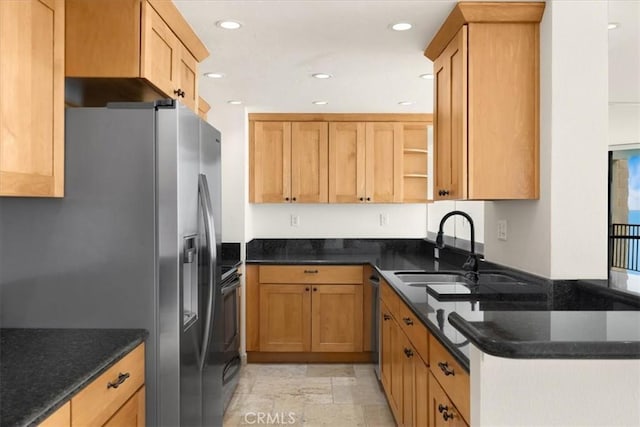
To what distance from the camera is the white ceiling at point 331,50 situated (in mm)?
2328

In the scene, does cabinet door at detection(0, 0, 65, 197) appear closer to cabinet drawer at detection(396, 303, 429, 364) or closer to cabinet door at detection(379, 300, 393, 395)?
cabinet drawer at detection(396, 303, 429, 364)

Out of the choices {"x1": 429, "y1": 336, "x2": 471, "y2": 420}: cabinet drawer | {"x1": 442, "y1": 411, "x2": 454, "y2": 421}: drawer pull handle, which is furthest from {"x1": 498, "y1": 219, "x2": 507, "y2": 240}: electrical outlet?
{"x1": 442, "y1": 411, "x2": 454, "y2": 421}: drawer pull handle

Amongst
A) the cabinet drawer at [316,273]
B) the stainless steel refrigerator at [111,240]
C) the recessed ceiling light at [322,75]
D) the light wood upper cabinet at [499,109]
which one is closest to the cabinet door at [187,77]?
the stainless steel refrigerator at [111,240]

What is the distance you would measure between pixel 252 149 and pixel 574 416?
4203 millimetres

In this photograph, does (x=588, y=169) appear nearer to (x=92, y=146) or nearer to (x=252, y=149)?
(x=92, y=146)

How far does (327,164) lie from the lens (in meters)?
4.84

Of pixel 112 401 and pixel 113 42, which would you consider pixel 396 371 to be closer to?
pixel 112 401

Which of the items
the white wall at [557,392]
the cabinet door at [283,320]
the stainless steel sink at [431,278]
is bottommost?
the cabinet door at [283,320]

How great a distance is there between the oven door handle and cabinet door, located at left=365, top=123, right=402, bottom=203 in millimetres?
1600

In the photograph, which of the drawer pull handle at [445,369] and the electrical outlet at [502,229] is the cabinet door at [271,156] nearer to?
the electrical outlet at [502,229]

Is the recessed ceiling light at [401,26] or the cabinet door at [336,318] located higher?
the recessed ceiling light at [401,26]

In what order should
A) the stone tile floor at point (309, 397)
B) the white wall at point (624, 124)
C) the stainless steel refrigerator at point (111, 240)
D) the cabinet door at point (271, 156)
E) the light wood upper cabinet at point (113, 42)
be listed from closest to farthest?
1. the stainless steel refrigerator at point (111, 240)
2. the light wood upper cabinet at point (113, 42)
3. the white wall at point (624, 124)
4. the stone tile floor at point (309, 397)
5. the cabinet door at point (271, 156)

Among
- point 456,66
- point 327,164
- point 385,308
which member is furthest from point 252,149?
point 456,66

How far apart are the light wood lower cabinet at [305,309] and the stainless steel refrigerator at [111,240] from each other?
99.2 inches
